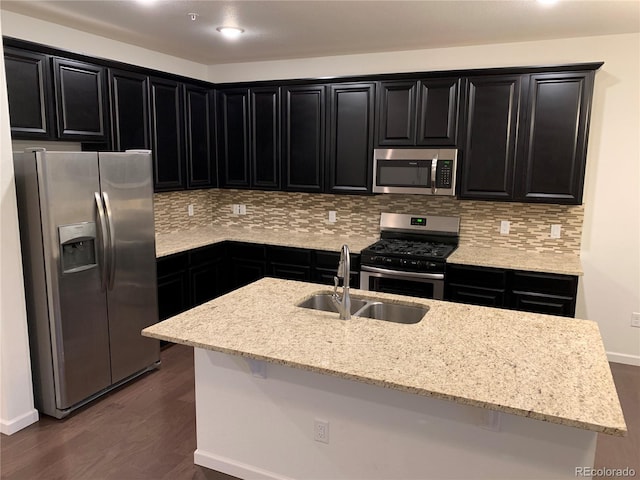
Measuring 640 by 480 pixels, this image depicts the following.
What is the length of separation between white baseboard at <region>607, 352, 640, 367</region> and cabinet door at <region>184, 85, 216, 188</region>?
3962 mm

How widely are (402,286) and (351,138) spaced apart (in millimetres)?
1399

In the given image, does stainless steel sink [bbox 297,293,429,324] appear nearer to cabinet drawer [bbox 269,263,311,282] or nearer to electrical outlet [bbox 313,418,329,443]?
electrical outlet [bbox 313,418,329,443]

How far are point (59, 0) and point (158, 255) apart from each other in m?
1.89

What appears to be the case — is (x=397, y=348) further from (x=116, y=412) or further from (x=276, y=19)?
(x=276, y=19)

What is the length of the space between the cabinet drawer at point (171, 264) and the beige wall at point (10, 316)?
117cm

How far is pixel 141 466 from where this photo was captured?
8.51 ft

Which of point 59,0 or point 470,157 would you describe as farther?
point 470,157

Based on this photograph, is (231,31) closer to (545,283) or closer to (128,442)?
(128,442)

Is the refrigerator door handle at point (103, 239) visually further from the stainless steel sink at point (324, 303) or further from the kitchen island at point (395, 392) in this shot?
the stainless steel sink at point (324, 303)

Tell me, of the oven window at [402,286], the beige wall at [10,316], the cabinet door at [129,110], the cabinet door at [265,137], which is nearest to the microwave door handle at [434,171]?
the oven window at [402,286]

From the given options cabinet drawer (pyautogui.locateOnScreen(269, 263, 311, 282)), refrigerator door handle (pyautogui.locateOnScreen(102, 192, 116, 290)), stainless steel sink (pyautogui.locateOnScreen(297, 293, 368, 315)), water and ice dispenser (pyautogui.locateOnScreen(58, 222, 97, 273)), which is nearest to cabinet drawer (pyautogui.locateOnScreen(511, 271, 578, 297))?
stainless steel sink (pyautogui.locateOnScreen(297, 293, 368, 315))

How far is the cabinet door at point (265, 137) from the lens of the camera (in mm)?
4586

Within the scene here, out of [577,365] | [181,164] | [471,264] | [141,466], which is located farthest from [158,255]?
[577,365]

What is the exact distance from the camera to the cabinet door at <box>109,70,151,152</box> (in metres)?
3.76
